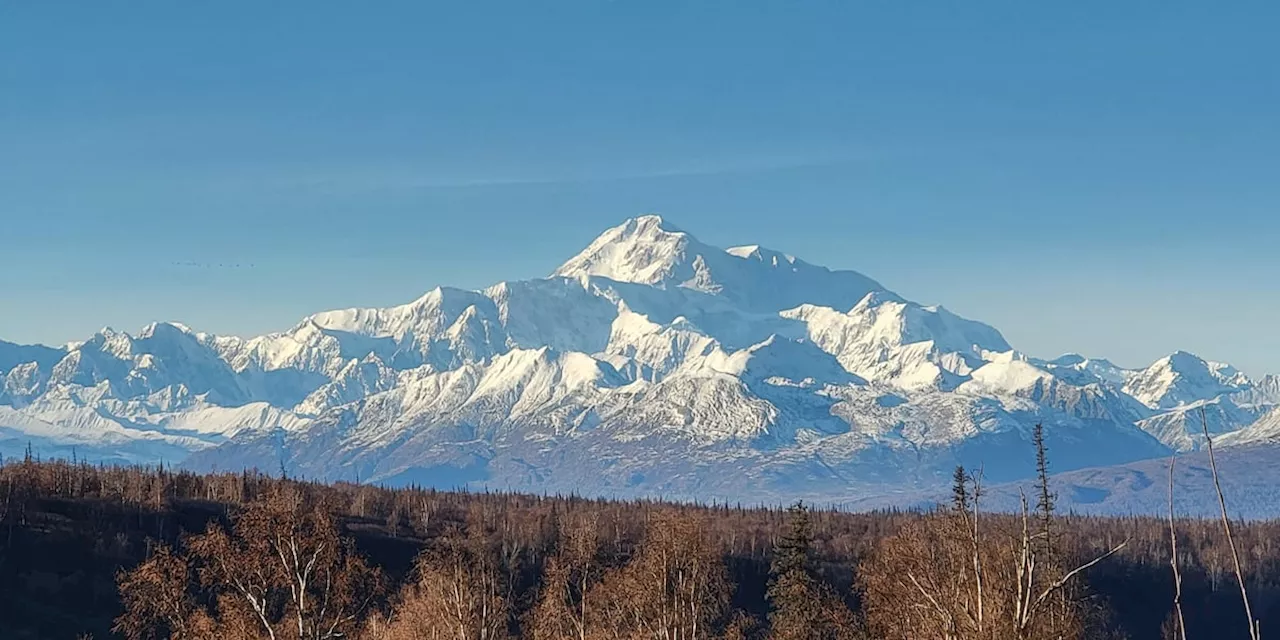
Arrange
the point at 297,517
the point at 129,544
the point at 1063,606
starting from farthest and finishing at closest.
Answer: the point at 129,544 → the point at 297,517 → the point at 1063,606

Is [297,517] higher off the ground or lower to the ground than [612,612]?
higher

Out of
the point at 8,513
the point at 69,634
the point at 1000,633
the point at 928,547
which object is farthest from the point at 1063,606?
the point at 8,513

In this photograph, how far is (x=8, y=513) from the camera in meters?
189

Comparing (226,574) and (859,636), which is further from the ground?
(226,574)

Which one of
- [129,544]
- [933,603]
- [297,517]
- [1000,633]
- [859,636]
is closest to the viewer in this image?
[1000,633]

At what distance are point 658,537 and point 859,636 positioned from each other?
14.5 meters

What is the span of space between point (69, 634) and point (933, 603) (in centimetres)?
13444

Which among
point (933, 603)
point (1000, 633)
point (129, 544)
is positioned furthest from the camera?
point (129, 544)

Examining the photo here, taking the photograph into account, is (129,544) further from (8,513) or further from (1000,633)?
(1000,633)

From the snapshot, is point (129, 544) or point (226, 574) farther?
point (129, 544)

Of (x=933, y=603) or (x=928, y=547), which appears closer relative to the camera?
(x=933, y=603)

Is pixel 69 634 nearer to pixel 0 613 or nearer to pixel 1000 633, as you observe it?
pixel 0 613

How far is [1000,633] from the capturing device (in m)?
44.2

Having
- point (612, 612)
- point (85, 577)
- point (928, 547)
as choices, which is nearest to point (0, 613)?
point (85, 577)
